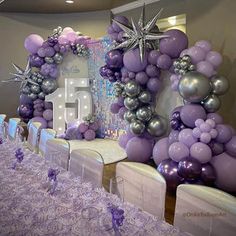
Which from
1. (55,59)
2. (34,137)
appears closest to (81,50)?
(55,59)

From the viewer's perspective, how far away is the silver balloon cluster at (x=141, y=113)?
4090mm

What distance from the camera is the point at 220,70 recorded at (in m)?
4.24

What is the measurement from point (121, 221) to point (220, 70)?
3396mm

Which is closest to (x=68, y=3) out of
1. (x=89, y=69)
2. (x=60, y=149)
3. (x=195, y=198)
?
(x=89, y=69)

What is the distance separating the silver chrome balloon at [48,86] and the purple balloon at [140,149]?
2.66 metres

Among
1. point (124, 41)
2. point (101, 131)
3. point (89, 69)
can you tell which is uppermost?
point (124, 41)

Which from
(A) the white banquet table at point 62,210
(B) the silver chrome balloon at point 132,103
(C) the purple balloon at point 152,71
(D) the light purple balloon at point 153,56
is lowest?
(A) the white banquet table at point 62,210

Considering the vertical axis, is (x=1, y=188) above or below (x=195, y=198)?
below

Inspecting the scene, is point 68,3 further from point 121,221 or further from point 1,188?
point 121,221

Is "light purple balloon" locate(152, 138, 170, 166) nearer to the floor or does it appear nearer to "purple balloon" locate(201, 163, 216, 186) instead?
the floor

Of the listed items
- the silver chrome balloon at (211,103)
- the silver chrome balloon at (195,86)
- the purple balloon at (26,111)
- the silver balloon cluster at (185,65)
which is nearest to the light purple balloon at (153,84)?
the silver balloon cluster at (185,65)

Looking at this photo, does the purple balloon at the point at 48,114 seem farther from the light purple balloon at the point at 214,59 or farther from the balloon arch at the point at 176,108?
the light purple balloon at the point at 214,59

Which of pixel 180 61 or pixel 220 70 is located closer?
pixel 180 61

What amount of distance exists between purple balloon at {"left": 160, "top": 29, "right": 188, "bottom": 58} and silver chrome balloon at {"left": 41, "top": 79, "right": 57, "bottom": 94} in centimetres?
312
